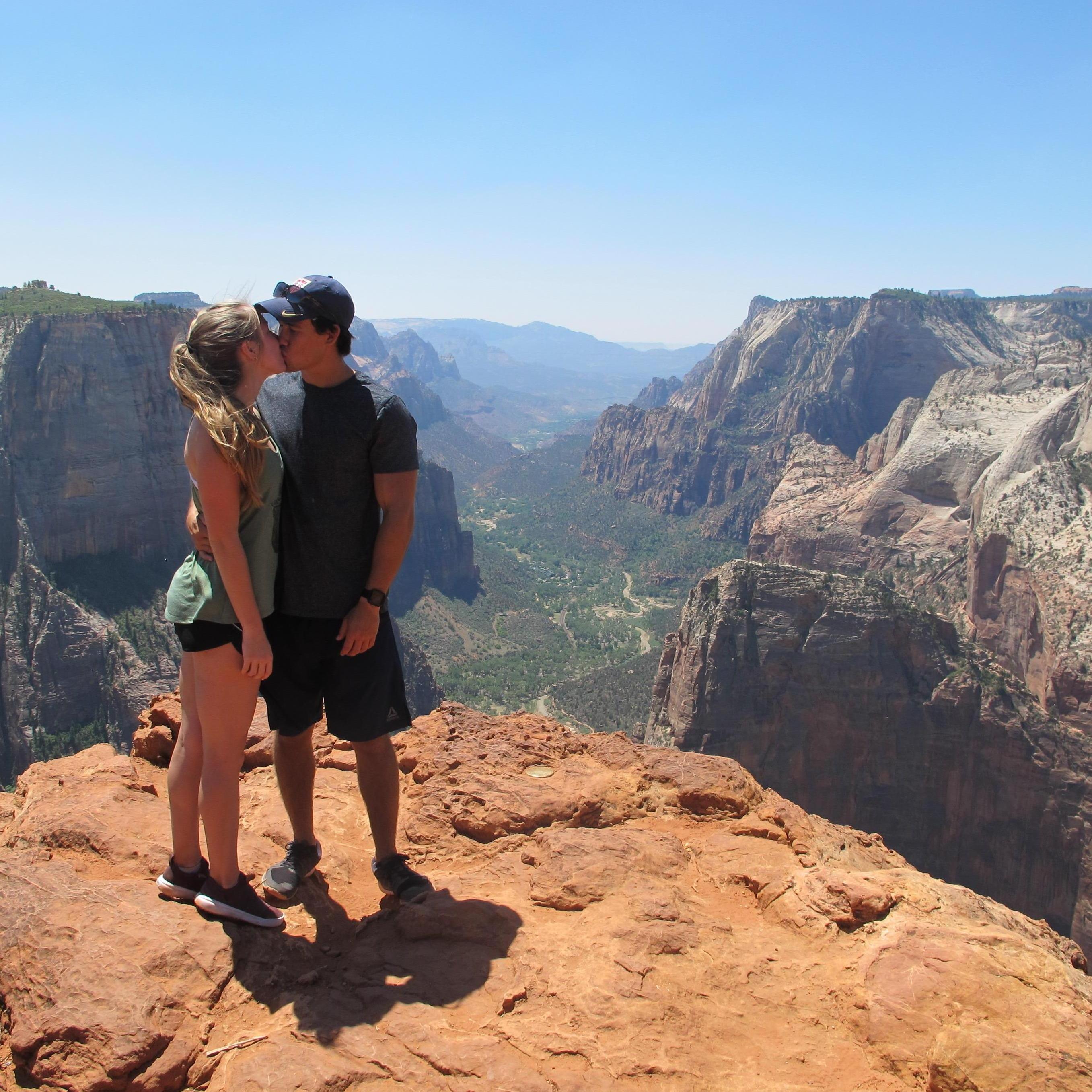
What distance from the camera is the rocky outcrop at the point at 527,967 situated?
337 centimetres

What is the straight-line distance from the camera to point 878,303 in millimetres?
98188

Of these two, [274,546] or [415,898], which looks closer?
[274,546]

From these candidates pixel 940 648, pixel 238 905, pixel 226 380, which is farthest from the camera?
pixel 940 648

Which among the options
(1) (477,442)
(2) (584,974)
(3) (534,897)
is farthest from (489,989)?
(1) (477,442)

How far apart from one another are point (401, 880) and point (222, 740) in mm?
1359

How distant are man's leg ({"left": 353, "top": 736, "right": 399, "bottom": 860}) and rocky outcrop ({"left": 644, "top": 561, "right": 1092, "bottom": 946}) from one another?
21.1 metres

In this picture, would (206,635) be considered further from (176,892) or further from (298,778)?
(176,892)

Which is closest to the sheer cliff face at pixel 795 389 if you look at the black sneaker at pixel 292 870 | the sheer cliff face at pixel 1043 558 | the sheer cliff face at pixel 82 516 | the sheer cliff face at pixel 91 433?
the sheer cliff face at pixel 1043 558

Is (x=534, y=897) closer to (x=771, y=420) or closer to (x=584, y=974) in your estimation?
(x=584, y=974)

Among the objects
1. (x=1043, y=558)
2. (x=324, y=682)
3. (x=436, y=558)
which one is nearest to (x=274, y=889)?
(x=324, y=682)

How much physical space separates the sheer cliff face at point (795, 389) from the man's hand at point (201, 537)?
298 ft

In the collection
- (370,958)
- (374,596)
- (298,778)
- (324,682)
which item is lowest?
(370,958)

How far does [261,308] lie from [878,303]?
106 metres

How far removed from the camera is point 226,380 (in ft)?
12.7
